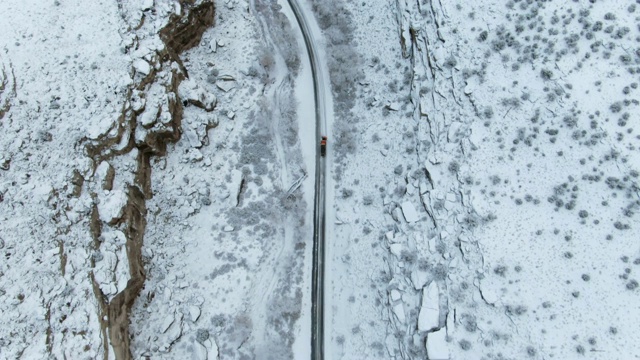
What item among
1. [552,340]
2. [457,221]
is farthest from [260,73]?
[552,340]

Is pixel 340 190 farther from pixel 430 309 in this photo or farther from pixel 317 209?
pixel 430 309

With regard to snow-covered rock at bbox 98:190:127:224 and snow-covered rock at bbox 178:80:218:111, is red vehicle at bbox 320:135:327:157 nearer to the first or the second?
snow-covered rock at bbox 178:80:218:111

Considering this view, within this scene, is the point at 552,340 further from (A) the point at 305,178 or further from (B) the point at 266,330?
(A) the point at 305,178

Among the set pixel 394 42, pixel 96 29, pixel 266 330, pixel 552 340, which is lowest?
pixel 552 340

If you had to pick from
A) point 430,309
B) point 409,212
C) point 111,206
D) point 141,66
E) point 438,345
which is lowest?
point 438,345

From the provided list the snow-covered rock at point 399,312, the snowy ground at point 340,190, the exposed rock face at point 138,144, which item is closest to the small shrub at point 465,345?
the snowy ground at point 340,190

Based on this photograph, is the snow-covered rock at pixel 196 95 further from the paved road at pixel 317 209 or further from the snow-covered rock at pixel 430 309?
the snow-covered rock at pixel 430 309

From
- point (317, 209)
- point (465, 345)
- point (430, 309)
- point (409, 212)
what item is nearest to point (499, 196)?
point (409, 212)
